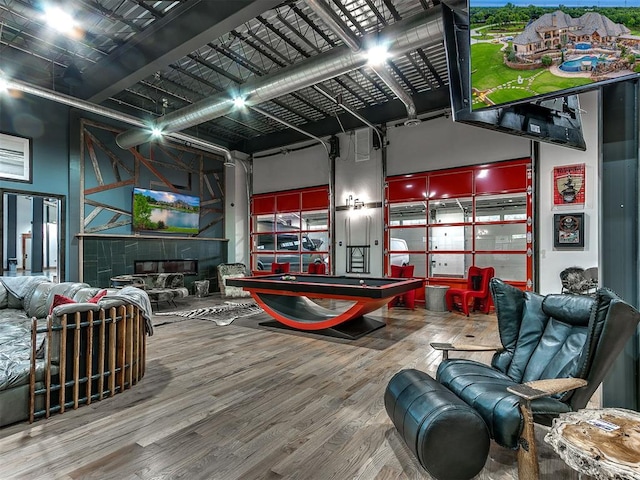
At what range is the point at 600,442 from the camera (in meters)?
1.37

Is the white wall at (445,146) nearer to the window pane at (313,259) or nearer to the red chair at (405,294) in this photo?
the red chair at (405,294)

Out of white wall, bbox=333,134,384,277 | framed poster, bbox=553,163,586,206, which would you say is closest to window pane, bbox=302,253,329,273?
white wall, bbox=333,134,384,277

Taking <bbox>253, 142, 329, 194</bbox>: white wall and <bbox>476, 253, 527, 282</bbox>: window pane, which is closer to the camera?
<bbox>476, 253, 527, 282</bbox>: window pane

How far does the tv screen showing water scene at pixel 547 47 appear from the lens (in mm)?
1816

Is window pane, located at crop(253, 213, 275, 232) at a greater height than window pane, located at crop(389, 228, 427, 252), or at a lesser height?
greater

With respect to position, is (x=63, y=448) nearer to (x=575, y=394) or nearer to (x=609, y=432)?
(x=609, y=432)

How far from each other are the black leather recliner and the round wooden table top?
17 centimetres

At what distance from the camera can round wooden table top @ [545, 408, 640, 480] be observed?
1231mm

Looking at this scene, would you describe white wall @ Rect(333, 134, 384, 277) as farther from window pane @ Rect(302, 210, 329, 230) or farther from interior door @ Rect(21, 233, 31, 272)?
interior door @ Rect(21, 233, 31, 272)

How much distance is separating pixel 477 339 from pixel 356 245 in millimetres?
4625

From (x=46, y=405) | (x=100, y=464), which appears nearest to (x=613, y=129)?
(x=100, y=464)

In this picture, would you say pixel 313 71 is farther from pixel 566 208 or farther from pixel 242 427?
pixel 566 208

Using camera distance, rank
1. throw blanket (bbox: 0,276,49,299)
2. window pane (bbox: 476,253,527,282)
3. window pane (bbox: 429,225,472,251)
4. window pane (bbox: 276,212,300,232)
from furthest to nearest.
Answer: window pane (bbox: 276,212,300,232) → window pane (bbox: 429,225,472,251) → window pane (bbox: 476,253,527,282) → throw blanket (bbox: 0,276,49,299)

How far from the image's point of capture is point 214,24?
14.5 ft
